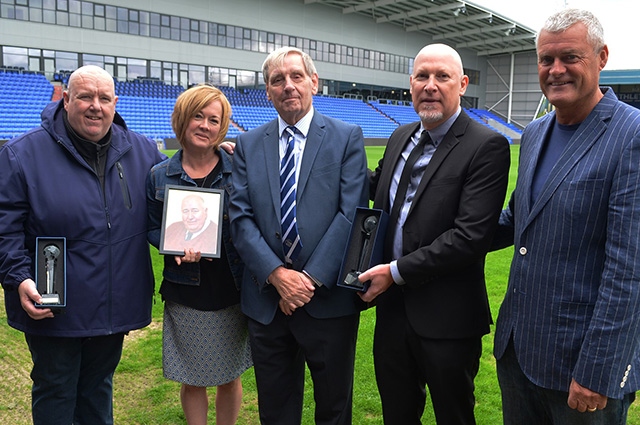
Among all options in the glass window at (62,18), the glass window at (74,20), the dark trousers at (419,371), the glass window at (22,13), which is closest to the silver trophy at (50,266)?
the dark trousers at (419,371)

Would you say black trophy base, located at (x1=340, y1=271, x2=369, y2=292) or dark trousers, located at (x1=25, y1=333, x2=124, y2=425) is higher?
black trophy base, located at (x1=340, y1=271, x2=369, y2=292)

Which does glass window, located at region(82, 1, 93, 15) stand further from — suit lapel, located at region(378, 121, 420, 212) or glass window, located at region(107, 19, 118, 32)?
suit lapel, located at region(378, 121, 420, 212)

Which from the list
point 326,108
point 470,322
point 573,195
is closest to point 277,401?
point 470,322

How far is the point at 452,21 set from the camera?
134 feet

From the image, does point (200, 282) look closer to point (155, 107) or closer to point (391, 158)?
point (391, 158)

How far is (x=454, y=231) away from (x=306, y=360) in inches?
46.1

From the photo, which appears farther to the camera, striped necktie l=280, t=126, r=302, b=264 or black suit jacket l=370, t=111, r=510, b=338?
striped necktie l=280, t=126, r=302, b=264

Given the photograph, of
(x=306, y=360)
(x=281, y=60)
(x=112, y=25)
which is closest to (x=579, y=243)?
(x=306, y=360)

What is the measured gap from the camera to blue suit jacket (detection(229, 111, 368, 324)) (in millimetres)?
2918

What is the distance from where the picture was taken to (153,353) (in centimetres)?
495

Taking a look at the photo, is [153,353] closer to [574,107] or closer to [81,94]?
[81,94]

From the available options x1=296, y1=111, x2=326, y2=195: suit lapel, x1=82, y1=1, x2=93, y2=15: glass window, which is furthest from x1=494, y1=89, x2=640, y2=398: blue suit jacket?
x1=82, y1=1, x2=93, y2=15: glass window

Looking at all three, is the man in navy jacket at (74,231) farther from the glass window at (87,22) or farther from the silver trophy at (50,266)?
the glass window at (87,22)

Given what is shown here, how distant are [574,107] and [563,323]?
92 centimetres
